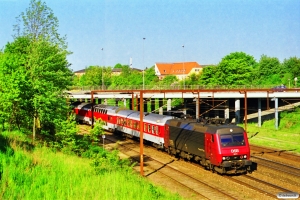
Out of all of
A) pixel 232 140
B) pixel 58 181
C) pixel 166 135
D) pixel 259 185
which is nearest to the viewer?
pixel 58 181

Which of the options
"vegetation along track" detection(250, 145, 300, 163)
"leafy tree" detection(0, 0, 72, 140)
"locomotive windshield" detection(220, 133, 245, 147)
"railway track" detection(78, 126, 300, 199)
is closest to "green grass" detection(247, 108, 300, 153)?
"vegetation along track" detection(250, 145, 300, 163)

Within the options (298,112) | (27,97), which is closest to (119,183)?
(27,97)

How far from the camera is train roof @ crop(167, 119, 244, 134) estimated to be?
23.0 meters

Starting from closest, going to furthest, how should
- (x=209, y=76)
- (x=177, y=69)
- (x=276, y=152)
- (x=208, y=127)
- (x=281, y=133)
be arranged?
→ (x=208, y=127) < (x=276, y=152) < (x=281, y=133) < (x=209, y=76) < (x=177, y=69)

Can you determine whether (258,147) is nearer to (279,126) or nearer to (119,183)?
(279,126)

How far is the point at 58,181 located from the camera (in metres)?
15.0

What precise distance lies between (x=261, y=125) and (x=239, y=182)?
36.0m

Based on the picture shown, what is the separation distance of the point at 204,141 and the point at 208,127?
0.99 meters

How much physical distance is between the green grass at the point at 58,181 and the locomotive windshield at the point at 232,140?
7318mm

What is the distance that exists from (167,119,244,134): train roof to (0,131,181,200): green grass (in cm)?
726

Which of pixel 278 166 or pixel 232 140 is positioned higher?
pixel 232 140

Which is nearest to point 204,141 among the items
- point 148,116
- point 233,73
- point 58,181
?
point 58,181

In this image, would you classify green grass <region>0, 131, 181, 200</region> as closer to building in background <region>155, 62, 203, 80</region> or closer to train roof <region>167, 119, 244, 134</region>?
train roof <region>167, 119, 244, 134</region>

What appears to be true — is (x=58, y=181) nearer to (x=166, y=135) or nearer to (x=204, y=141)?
A: (x=204, y=141)
